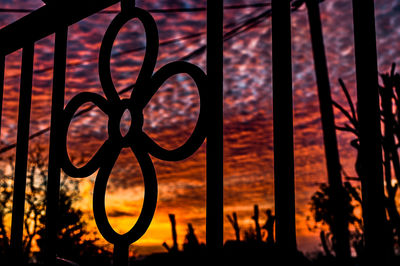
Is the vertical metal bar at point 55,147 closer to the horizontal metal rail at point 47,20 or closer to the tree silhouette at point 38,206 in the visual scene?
the horizontal metal rail at point 47,20

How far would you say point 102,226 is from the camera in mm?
1113

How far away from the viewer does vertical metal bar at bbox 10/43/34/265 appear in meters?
1.36

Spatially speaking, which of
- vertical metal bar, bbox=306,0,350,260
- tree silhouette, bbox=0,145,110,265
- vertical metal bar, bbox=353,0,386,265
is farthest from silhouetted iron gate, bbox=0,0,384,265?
tree silhouette, bbox=0,145,110,265

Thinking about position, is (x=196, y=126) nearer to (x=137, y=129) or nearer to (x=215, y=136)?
(x=215, y=136)

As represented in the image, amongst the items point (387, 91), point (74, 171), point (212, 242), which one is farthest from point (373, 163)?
point (387, 91)

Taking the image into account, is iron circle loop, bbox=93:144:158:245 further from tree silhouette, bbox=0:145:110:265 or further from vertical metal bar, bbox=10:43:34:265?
tree silhouette, bbox=0:145:110:265

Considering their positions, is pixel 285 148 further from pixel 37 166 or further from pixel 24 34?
pixel 37 166

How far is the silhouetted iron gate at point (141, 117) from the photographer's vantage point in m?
0.75

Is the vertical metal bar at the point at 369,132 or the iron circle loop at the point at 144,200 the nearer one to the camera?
the vertical metal bar at the point at 369,132

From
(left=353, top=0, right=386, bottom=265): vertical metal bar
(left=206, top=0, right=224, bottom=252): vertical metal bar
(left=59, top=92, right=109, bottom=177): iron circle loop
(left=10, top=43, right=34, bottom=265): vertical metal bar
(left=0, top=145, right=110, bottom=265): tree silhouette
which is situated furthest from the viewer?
(left=0, top=145, right=110, bottom=265): tree silhouette

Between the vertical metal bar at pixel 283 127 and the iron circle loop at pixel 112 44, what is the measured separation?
0.98ft

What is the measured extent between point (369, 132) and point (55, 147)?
0.83m

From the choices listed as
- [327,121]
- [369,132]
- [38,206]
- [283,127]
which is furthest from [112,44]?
[38,206]

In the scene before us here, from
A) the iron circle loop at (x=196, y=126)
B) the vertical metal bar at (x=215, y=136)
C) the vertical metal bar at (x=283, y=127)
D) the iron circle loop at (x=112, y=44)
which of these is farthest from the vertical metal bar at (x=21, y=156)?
the vertical metal bar at (x=283, y=127)
